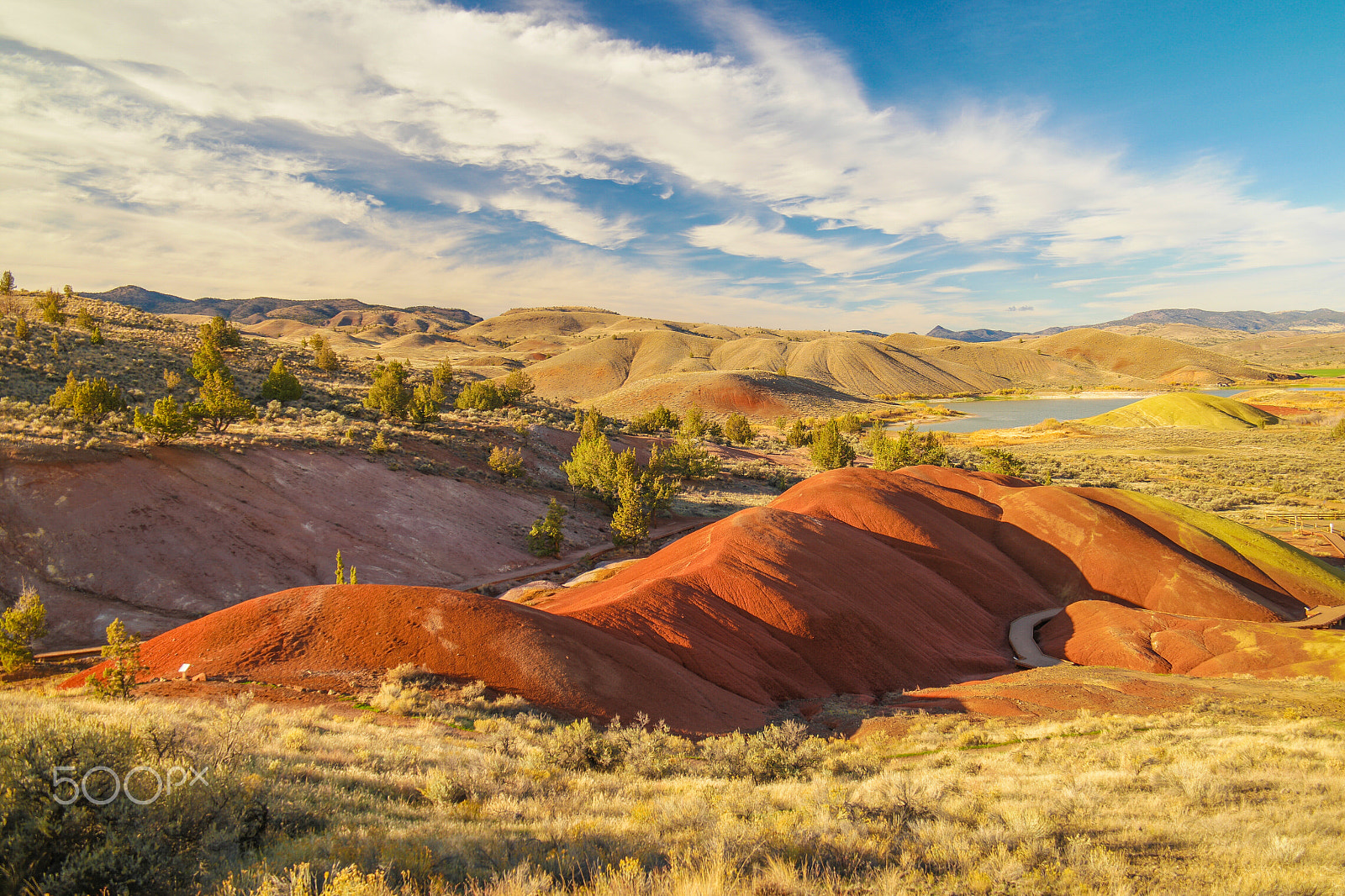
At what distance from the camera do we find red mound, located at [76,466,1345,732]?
14070 millimetres

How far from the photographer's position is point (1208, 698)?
14531 millimetres

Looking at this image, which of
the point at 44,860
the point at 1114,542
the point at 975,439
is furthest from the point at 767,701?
the point at 975,439

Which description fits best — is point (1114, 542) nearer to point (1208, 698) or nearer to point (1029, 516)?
point (1029, 516)

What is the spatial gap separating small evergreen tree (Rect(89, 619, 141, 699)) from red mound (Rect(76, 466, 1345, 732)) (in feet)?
5.69

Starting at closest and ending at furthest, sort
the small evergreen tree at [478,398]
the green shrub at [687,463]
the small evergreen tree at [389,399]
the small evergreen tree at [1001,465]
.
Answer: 1. the small evergreen tree at [389,399]
2. the small evergreen tree at [1001,465]
3. the green shrub at [687,463]
4. the small evergreen tree at [478,398]

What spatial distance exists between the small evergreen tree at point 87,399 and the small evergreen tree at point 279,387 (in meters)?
13.8

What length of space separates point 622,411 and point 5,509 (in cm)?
9057

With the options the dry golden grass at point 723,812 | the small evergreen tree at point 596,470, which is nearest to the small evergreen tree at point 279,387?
the small evergreen tree at point 596,470

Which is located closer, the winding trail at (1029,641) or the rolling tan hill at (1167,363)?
the winding trail at (1029,641)

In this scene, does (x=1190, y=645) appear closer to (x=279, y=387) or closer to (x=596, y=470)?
(x=596, y=470)

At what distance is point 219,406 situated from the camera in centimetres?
3181

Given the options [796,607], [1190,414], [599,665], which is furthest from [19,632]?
[1190,414]

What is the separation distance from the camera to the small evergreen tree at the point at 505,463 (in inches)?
1692

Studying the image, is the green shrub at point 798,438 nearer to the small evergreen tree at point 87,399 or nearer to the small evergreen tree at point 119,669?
the small evergreen tree at point 87,399
